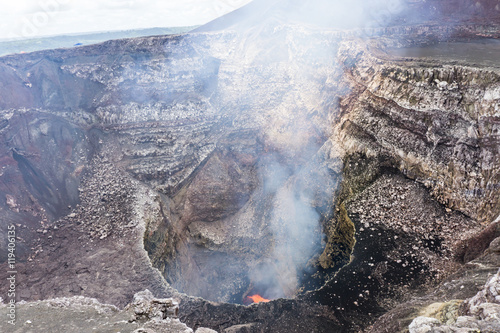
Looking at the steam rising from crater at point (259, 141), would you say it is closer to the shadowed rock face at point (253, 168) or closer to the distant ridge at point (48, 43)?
the shadowed rock face at point (253, 168)

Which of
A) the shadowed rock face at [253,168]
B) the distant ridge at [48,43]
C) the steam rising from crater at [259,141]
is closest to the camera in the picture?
the shadowed rock face at [253,168]

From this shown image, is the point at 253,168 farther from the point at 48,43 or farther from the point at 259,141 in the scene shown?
the point at 48,43

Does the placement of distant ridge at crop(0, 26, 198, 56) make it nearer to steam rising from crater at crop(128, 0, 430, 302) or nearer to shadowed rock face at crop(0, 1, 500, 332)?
steam rising from crater at crop(128, 0, 430, 302)

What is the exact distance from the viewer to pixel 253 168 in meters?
29.1

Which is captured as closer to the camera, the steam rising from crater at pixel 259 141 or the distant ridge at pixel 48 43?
the steam rising from crater at pixel 259 141

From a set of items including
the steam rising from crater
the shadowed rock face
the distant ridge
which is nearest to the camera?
the shadowed rock face

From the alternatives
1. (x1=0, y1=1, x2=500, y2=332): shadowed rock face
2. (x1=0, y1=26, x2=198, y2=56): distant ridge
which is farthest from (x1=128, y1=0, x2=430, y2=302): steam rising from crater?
(x1=0, y1=26, x2=198, y2=56): distant ridge

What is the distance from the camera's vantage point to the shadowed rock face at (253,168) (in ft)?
49.4

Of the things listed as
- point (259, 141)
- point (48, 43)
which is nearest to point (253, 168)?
point (259, 141)

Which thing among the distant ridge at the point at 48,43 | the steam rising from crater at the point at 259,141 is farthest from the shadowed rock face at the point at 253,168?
the distant ridge at the point at 48,43

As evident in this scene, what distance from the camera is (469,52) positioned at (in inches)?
806

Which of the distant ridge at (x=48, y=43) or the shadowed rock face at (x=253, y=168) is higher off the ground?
the distant ridge at (x=48, y=43)

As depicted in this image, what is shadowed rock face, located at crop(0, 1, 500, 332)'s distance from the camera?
15.0 meters

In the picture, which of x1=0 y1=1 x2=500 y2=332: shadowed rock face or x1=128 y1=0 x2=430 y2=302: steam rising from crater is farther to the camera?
x1=128 y1=0 x2=430 y2=302: steam rising from crater
